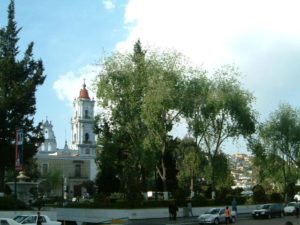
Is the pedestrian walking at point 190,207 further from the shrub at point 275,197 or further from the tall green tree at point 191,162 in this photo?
the shrub at point 275,197

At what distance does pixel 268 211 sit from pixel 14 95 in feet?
82.8

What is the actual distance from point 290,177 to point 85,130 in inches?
2488

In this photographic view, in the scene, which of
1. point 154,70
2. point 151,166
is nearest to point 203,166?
point 151,166

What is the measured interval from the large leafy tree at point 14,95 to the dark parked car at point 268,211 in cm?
2099

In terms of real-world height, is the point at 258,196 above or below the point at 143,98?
below

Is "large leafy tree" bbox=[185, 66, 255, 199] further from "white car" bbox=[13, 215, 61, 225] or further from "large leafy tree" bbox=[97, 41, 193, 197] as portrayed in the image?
"white car" bbox=[13, 215, 61, 225]

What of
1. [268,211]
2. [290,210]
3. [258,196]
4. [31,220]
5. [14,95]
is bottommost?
[290,210]

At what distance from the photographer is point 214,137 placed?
57.1 metres

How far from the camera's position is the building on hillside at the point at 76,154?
11244cm

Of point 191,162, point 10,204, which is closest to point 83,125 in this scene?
point 191,162

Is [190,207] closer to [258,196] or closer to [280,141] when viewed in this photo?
[258,196]

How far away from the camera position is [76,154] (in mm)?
123000

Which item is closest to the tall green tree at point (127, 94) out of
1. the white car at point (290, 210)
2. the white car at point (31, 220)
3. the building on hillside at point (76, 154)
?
the white car at point (290, 210)

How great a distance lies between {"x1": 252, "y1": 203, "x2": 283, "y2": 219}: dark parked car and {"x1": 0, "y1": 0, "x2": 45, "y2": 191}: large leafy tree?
826 inches
